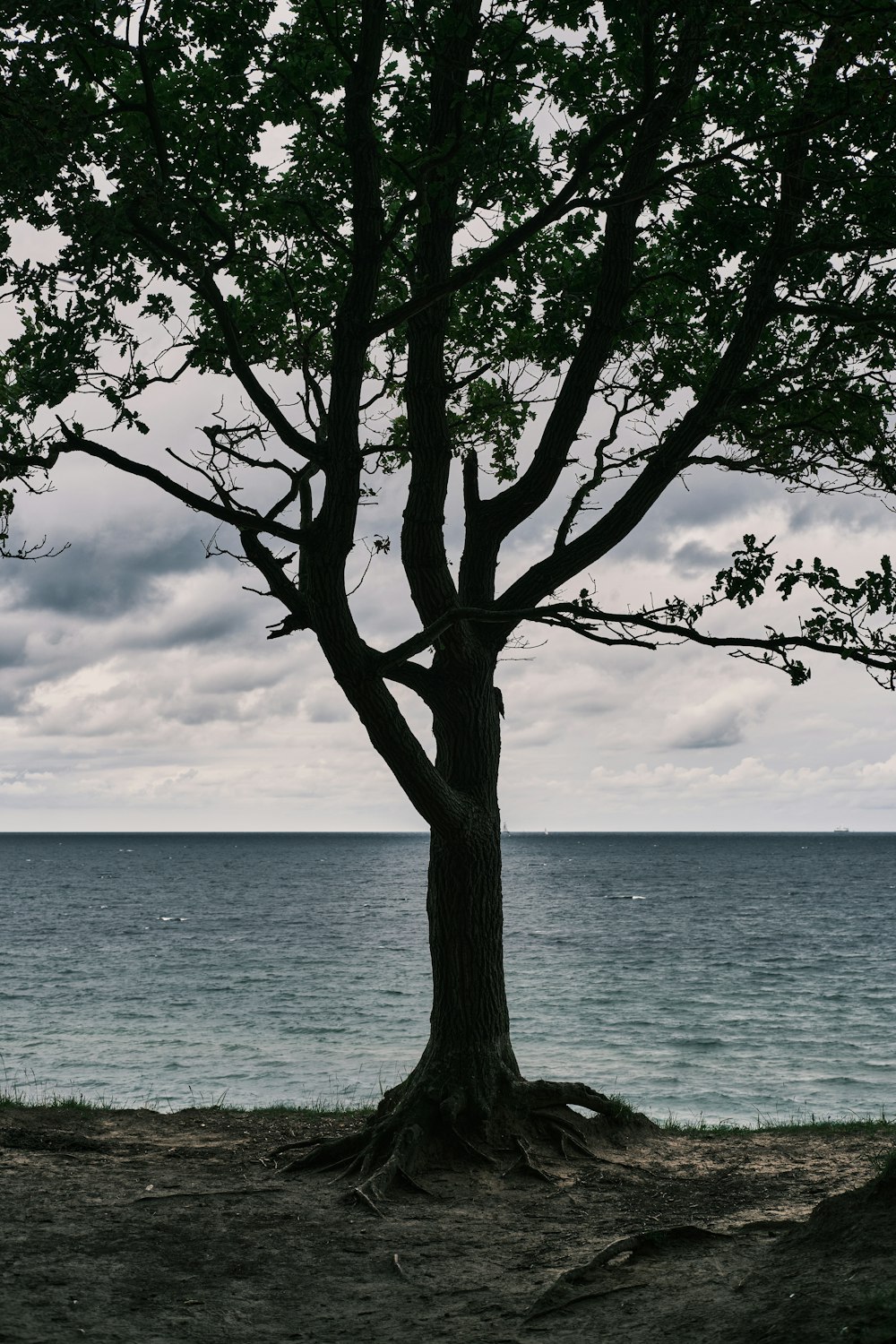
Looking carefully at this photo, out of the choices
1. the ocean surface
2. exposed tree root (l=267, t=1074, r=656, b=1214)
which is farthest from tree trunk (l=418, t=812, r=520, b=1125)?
the ocean surface

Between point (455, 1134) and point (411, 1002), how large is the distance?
28.4m

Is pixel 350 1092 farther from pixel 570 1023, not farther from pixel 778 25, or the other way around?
pixel 778 25

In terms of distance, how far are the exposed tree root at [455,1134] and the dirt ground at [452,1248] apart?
214 millimetres

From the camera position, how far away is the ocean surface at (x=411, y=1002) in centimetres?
2550

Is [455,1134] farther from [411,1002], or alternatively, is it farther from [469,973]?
[411,1002]

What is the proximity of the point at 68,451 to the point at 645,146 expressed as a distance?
6341mm

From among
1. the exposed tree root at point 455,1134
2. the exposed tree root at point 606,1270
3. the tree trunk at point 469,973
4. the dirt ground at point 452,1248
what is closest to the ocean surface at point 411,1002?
the exposed tree root at point 455,1134

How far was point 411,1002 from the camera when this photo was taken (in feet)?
125

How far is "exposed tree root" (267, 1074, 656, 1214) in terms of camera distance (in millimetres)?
10398

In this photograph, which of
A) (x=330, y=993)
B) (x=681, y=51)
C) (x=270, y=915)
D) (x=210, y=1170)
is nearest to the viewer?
(x=681, y=51)

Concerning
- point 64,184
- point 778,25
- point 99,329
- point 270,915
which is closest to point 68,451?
point 99,329

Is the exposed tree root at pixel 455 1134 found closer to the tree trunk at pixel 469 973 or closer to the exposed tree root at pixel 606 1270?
the tree trunk at pixel 469 973

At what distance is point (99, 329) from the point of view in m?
10.4

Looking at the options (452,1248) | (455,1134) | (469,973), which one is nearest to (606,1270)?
(452,1248)
